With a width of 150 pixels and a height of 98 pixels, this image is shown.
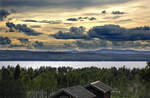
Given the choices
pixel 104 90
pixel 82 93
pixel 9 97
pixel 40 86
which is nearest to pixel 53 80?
pixel 40 86

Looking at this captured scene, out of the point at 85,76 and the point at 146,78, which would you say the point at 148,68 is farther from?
the point at 85,76

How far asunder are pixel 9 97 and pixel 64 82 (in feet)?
156

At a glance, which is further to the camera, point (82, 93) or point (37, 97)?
point (37, 97)

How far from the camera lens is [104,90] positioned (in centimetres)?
8944

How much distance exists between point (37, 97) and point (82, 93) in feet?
200

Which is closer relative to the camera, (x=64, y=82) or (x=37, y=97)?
(x=37, y=97)

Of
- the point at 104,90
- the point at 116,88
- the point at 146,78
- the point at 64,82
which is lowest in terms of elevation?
the point at 116,88

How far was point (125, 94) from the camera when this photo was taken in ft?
461

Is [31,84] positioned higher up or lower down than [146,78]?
lower down

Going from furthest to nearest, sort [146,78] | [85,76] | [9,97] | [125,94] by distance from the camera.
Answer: [85,76] < [125,94] < [9,97] < [146,78]

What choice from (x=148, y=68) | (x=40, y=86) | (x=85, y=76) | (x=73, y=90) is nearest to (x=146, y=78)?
(x=148, y=68)

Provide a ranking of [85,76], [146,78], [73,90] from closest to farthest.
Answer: [146,78], [73,90], [85,76]

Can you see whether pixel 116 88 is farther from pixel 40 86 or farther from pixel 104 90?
pixel 104 90

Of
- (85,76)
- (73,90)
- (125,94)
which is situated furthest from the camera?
(85,76)
